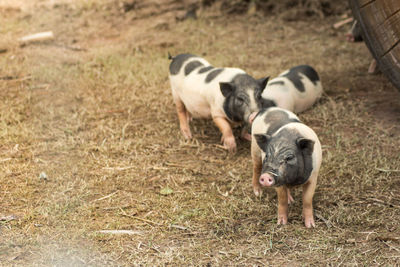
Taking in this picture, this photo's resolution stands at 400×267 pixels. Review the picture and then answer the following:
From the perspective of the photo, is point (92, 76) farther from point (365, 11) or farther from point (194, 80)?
point (365, 11)

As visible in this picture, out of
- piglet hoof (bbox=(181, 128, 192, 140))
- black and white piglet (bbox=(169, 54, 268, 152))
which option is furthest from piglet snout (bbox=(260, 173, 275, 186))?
piglet hoof (bbox=(181, 128, 192, 140))

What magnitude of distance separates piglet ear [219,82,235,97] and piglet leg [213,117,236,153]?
1.06ft

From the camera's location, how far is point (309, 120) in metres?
5.18

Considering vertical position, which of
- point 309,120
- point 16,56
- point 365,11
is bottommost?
point 309,120

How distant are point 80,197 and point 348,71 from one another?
3.89m

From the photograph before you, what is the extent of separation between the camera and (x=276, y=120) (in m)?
3.64

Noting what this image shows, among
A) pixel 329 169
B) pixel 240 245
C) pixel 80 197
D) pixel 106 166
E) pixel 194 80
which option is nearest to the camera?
pixel 240 245

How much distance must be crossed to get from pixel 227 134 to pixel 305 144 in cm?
152

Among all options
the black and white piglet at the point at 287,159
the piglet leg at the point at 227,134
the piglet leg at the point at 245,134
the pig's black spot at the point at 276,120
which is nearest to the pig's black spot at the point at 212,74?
the piglet leg at the point at 227,134

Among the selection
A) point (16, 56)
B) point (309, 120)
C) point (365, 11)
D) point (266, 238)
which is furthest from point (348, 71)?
point (16, 56)

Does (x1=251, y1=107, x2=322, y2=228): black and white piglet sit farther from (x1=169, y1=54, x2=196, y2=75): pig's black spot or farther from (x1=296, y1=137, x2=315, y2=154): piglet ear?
(x1=169, y1=54, x2=196, y2=75): pig's black spot

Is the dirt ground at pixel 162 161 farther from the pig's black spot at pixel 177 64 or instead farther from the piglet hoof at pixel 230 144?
the pig's black spot at pixel 177 64

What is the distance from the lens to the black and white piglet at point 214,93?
177 inches

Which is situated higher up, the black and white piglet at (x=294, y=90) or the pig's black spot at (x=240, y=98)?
the pig's black spot at (x=240, y=98)
